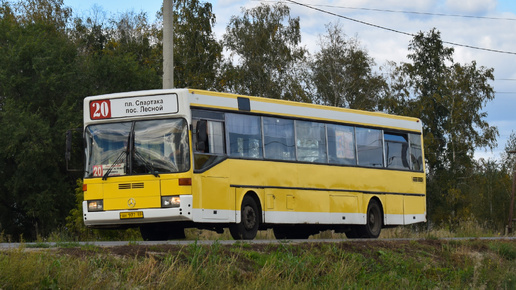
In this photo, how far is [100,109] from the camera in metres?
17.6

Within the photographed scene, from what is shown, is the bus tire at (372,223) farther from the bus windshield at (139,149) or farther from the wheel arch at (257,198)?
the bus windshield at (139,149)

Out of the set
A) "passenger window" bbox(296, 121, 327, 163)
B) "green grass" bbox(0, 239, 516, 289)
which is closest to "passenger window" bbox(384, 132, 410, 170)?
"passenger window" bbox(296, 121, 327, 163)

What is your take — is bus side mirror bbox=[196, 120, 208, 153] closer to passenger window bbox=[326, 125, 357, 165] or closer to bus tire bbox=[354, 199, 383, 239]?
passenger window bbox=[326, 125, 357, 165]

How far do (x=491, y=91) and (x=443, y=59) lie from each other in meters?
4.62

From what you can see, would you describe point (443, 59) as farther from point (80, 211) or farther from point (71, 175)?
point (80, 211)

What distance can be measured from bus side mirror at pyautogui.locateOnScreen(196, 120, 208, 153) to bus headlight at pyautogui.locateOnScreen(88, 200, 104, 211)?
219cm

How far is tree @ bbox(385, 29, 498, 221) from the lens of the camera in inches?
2549

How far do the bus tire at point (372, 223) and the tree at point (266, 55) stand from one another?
130ft

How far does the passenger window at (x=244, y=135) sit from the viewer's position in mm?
17891

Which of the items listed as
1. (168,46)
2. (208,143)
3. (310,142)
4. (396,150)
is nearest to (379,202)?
(396,150)

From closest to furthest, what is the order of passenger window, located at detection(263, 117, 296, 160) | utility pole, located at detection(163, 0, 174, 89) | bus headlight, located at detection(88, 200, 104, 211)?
bus headlight, located at detection(88, 200, 104, 211)
passenger window, located at detection(263, 117, 296, 160)
utility pole, located at detection(163, 0, 174, 89)

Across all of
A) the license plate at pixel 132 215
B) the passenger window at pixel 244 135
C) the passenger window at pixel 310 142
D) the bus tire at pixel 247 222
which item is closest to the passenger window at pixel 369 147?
the passenger window at pixel 310 142

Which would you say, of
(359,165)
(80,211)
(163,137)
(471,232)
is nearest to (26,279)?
(163,137)

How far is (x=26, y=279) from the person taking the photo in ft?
28.8
